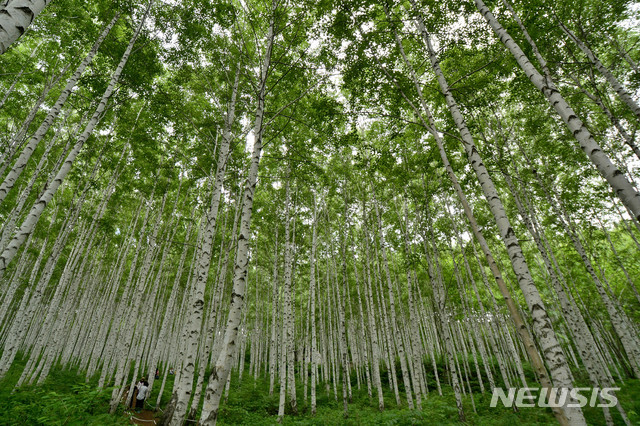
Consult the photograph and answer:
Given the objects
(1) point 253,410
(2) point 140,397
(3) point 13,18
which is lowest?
(1) point 253,410

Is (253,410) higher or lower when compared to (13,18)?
lower

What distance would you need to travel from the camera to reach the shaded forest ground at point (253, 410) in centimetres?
508

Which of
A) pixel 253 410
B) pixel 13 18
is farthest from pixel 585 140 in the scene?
pixel 253 410

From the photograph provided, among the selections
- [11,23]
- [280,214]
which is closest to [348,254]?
[280,214]

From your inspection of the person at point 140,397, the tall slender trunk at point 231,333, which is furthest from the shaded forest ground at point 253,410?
the tall slender trunk at point 231,333

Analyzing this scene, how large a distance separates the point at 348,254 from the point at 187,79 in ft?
50.7

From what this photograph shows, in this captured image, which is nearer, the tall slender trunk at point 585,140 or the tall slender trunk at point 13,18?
the tall slender trunk at point 13,18

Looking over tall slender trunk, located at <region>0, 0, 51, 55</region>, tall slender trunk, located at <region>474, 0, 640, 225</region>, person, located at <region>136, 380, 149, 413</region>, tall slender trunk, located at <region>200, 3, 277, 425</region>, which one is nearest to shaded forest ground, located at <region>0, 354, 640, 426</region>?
person, located at <region>136, 380, 149, 413</region>

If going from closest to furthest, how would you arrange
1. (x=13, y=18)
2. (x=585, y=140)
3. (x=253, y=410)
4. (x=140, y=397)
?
(x=13, y=18)
(x=585, y=140)
(x=140, y=397)
(x=253, y=410)

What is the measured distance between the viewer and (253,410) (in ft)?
41.0

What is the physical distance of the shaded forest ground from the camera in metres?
5.08

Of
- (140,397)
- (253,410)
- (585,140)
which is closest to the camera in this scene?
(585,140)

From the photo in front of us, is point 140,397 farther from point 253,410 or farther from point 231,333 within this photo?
point 231,333

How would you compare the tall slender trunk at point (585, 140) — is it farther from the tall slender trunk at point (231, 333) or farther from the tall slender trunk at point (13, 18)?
the tall slender trunk at point (13, 18)
